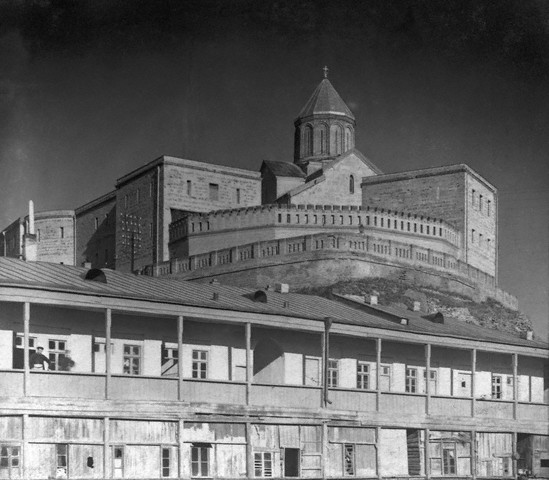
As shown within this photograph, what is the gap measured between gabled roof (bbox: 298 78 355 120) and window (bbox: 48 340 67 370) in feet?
211

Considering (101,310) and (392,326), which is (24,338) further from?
(392,326)

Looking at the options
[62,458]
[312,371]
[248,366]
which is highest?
[248,366]

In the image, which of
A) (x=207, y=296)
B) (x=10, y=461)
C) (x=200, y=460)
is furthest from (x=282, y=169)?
(x=10, y=461)

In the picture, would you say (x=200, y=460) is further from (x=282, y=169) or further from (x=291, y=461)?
(x=282, y=169)

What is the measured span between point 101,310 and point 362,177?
188ft

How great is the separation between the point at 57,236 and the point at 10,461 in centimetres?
6690

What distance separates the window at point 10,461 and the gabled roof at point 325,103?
223ft

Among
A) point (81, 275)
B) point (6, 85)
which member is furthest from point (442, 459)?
point (6, 85)

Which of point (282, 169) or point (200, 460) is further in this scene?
point (282, 169)

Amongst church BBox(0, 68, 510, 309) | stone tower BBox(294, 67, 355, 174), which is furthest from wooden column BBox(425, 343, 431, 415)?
stone tower BBox(294, 67, 355, 174)

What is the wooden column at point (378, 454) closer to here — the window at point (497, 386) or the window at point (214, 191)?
the window at point (497, 386)

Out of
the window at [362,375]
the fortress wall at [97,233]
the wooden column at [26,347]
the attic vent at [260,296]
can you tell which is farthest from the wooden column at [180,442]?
the fortress wall at [97,233]

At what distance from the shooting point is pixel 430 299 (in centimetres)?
6456

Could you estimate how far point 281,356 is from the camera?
117 ft
